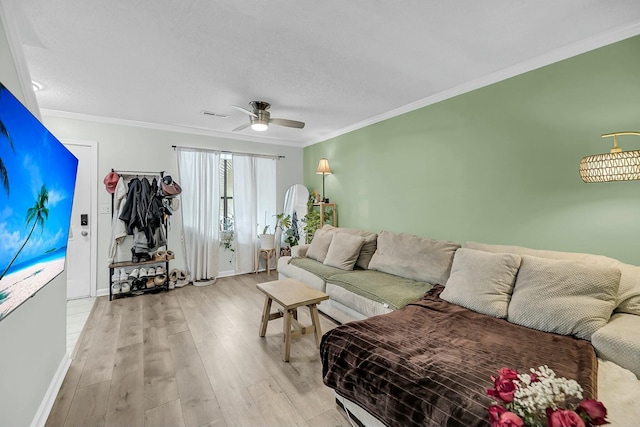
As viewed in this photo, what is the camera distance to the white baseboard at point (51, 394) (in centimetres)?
162

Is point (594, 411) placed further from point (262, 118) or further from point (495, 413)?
point (262, 118)

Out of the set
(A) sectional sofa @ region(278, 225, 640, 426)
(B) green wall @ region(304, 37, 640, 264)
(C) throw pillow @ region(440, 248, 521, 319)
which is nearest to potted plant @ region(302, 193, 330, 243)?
(B) green wall @ region(304, 37, 640, 264)

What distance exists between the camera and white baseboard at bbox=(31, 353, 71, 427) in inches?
63.9

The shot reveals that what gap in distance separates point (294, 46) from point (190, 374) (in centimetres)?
265

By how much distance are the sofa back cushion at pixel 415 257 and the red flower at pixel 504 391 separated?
191 centimetres

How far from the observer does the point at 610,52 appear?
6.72 feet

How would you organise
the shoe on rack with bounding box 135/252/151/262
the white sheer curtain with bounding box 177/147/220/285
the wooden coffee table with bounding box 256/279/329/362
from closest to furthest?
the wooden coffee table with bounding box 256/279/329/362 → the shoe on rack with bounding box 135/252/151/262 → the white sheer curtain with bounding box 177/147/220/285

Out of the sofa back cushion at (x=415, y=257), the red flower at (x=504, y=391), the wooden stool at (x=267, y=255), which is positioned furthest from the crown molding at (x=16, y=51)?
the wooden stool at (x=267, y=255)

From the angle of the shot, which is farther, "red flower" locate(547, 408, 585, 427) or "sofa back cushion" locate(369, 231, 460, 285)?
"sofa back cushion" locate(369, 231, 460, 285)

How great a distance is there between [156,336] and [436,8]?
3.56 meters

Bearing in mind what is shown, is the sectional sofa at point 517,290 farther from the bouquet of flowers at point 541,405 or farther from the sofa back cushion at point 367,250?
the bouquet of flowers at point 541,405

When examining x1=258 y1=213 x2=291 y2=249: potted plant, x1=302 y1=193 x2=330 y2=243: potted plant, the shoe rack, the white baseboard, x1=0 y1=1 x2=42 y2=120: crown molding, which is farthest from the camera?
x1=258 y1=213 x2=291 y2=249: potted plant

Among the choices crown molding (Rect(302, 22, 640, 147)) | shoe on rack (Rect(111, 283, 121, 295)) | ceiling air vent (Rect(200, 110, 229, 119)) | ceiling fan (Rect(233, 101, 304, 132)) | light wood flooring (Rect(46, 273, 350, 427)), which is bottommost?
light wood flooring (Rect(46, 273, 350, 427))

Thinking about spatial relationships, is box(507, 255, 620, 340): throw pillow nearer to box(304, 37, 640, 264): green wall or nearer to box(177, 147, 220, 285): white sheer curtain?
box(304, 37, 640, 264): green wall
